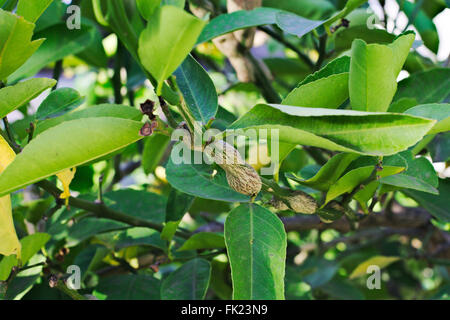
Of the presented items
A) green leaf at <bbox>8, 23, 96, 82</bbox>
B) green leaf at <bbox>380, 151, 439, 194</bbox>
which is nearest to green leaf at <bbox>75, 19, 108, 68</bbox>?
green leaf at <bbox>8, 23, 96, 82</bbox>

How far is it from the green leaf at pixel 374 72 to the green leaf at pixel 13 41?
26 cm

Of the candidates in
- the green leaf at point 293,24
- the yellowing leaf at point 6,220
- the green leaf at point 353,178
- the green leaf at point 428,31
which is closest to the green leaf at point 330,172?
the green leaf at point 353,178

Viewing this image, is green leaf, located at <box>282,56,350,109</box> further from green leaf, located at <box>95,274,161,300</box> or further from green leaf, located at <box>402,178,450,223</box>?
green leaf, located at <box>95,274,161,300</box>

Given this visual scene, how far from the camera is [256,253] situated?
44cm

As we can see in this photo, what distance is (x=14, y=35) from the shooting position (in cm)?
42

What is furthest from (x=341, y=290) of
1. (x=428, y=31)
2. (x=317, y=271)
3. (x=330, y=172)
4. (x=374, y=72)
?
(x=374, y=72)

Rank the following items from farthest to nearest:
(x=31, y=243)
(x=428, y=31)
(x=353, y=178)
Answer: (x=428, y=31) → (x=31, y=243) → (x=353, y=178)

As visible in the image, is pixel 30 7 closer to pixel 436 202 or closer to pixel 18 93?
pixel 18 93

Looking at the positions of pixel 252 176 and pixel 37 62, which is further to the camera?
pixel 37 62

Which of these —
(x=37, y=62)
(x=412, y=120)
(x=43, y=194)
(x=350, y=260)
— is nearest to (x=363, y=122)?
(x=412, y=120)

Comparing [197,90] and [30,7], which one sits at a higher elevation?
[30,7]

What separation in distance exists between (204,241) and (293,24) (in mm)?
293
